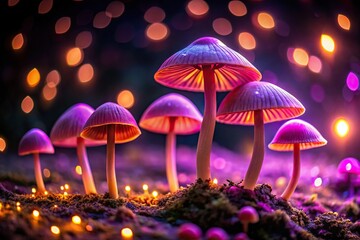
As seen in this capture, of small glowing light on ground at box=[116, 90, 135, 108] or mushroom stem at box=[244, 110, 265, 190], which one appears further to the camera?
small glowing light on ground at box=[116, 90, 135, 108]

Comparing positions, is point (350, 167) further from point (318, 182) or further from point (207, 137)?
point (207, 137)

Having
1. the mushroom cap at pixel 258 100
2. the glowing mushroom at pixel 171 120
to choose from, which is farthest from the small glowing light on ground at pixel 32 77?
the mushroom cap at pixel 258 100

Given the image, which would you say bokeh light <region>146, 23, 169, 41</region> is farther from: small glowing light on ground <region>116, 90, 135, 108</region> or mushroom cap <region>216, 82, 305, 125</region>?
mushroom cap <region>216, 82, 305, 125</region>

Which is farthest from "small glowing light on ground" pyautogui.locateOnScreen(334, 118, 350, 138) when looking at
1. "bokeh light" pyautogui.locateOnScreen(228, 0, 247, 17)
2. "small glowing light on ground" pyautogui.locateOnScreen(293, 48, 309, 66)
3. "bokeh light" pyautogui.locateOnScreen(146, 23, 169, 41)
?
"bokeh light" pyautogui.locateOnScreen(146, 23, 169, 41)

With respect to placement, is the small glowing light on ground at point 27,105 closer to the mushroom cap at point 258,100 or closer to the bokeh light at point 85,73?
the bokeh light at point 85,73

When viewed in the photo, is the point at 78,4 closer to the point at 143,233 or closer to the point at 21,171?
the point at 21,171

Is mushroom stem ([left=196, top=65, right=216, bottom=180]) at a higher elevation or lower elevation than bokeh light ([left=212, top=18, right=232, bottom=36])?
lower

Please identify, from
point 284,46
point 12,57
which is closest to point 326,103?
point 284,46
